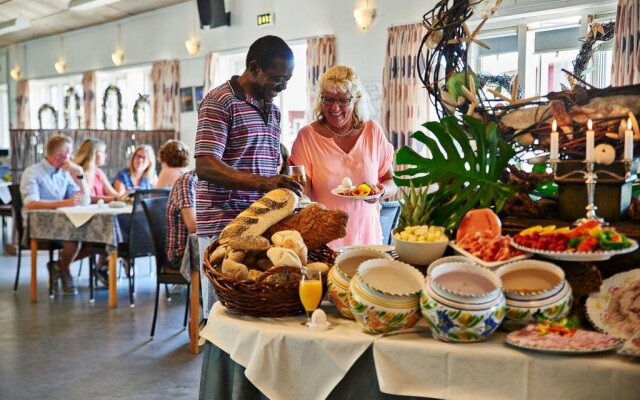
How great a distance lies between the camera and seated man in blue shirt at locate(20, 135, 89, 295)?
666 centimetres

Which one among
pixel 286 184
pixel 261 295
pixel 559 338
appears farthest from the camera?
pixel 286 184

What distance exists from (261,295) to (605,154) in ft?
3.15

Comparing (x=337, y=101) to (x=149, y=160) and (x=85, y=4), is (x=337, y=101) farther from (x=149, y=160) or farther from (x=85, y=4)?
(x=85, y=4)

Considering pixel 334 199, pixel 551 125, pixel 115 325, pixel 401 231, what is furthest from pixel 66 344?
pixel 551 125

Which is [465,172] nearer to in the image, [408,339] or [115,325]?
[408,339]

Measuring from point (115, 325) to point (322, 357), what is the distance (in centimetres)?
409

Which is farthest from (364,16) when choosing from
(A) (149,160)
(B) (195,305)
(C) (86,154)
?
(B) (195,305)

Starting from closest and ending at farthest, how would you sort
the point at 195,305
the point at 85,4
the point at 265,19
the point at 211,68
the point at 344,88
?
the point at 344,88, the point at 195,305, the point at 265,19, the point at 211,68, the point at 85,4

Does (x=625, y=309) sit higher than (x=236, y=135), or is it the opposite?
(x=236, y=135)

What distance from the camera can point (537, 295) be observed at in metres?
1.68

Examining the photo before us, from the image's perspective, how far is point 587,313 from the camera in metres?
1.74

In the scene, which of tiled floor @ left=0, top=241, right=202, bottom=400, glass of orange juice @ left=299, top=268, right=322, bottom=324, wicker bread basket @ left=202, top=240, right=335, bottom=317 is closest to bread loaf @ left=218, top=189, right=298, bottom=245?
wicker bread basket @ left=202, top=240, right=335, bottom=317

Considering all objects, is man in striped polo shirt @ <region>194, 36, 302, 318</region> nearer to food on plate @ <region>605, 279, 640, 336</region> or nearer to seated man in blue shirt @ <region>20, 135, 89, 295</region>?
food on plate @ <region>605, 279, 640, 336</region>

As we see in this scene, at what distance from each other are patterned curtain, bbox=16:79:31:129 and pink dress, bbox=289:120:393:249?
13753 mm
